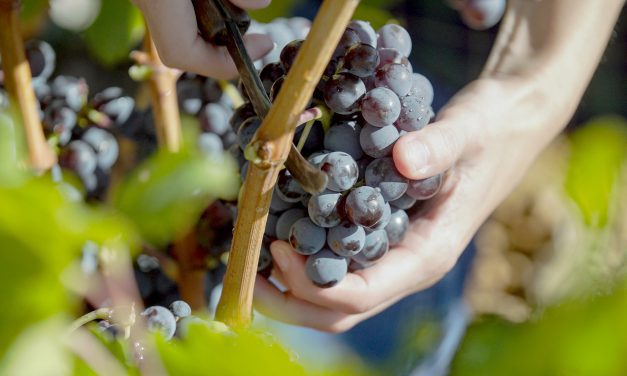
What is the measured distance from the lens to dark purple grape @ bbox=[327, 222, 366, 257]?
0.52 m

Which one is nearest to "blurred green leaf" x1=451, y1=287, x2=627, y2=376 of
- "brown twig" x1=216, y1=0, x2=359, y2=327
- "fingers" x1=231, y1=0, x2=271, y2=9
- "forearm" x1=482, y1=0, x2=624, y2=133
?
"brown twig" x1=216, y1=0, x2=359, y2=327

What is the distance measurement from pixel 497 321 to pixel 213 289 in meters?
0.40

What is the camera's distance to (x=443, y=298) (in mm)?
1036

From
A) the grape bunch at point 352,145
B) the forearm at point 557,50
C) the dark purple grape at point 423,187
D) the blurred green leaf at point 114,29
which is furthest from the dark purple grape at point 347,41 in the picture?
the forearm at point 557,50

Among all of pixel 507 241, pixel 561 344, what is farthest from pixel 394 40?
pixel 507 241

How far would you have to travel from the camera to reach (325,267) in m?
0.55

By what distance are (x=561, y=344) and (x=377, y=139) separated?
0.30 m

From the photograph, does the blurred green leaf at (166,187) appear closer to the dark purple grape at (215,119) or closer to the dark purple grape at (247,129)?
the dark purple grape at (247,129)

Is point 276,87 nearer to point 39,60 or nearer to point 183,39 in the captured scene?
point 183,39

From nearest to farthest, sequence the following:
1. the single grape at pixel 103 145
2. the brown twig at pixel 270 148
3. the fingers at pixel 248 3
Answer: the brown twig at pixel 270 148
the fingers at pixel 248 3
the single grape at pixel 103 145

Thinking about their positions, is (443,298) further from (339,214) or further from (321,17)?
(321,17)

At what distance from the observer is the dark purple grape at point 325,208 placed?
50 centimetres

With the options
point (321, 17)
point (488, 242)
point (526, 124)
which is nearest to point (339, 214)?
point (321, 17)

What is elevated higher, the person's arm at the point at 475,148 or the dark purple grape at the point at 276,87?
the dark purple grape at the point at 276,87
